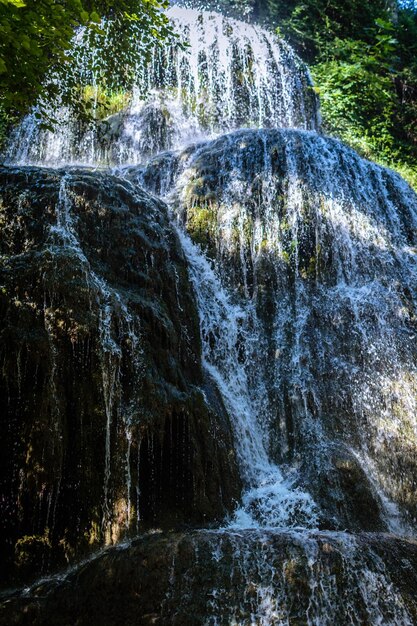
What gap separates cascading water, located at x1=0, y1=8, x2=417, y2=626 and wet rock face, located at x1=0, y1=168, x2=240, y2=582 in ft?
0.22

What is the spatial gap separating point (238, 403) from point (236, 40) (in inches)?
503

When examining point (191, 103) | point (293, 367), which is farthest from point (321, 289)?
point (191, 103)

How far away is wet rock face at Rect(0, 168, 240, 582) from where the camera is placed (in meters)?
4.47

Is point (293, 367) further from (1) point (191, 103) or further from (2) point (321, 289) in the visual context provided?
(1) point (191, 103)

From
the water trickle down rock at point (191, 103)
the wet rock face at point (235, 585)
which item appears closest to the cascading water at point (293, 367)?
the wet rock face at point (235, 585)

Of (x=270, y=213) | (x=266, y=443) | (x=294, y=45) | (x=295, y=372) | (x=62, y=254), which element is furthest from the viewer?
(x=294, y=45)

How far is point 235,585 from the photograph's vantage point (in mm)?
3553

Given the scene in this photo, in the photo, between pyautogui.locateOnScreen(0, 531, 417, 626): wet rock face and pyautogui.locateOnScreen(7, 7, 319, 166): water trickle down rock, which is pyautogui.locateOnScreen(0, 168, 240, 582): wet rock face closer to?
pyautogui.locateOnScreen(0, 531, 417, 626): wet rock face

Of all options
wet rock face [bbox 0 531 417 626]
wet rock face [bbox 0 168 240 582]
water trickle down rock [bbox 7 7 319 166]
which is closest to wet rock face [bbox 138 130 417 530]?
wet rock face [bbox 0 168 240 582]

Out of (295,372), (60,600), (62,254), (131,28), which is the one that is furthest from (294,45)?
(60,600)

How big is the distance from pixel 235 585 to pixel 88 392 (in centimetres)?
214

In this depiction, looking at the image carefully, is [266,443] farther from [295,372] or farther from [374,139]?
[374,139]

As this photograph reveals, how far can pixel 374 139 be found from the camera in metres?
15.0

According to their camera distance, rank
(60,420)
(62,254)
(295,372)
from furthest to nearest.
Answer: (295,372)
(62,254)
(60,420)
